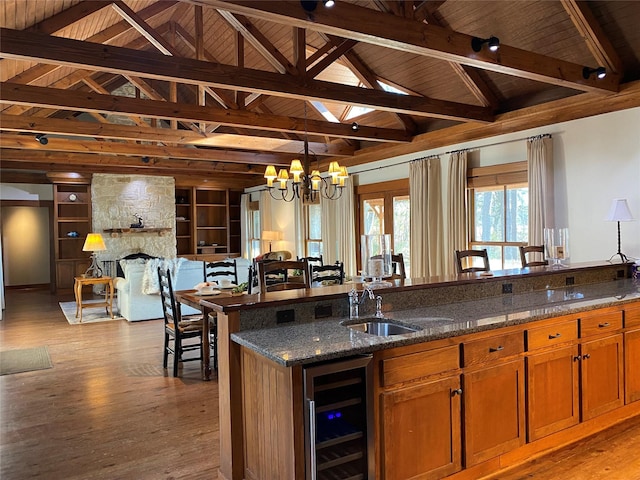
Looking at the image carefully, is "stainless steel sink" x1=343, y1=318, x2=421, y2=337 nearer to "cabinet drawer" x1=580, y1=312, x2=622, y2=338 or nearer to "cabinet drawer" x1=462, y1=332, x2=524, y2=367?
"cabinet drawer" x1=462, y1=332, x2=524, y2=367

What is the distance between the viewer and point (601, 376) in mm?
3166

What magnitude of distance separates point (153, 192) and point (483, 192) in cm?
800

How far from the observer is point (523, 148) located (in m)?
5.82

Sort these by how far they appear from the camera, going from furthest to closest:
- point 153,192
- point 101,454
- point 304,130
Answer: point 153,192, point 304,130, point 101,454

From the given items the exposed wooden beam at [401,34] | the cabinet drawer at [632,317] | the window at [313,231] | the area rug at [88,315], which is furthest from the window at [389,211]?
the area rug at [88,315]

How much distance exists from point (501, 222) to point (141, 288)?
5362 millimetres

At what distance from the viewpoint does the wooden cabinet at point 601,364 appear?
3.05 m

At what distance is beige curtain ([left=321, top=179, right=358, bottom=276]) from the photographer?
341 inches

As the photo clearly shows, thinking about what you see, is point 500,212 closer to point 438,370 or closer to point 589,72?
point 589,72

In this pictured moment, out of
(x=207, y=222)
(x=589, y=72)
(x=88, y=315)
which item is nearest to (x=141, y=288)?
(x=88, y=315)

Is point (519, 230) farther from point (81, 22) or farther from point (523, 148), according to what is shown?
point (81, 22)

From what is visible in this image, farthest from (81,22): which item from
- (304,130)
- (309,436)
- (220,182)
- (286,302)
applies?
(220,182)

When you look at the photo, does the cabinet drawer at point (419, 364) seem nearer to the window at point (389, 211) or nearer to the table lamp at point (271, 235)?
the window at point (389, 211)

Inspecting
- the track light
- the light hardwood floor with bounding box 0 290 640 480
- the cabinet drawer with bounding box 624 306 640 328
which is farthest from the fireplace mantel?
the cabinet drawer with bounding box 624 306 640 328
